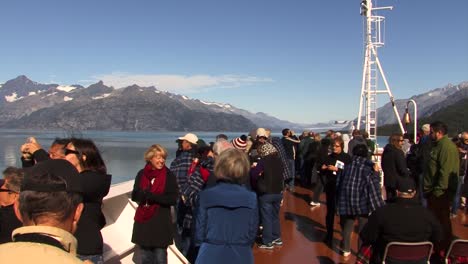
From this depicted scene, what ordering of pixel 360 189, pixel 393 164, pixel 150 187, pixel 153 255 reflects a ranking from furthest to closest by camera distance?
1. pixel 393 164
2. pixel 360 189
3. pixel 153 255
4. pixel 150 187

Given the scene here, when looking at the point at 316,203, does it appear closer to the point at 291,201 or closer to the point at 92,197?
the point at 291,201

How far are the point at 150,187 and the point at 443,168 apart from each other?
3.36m

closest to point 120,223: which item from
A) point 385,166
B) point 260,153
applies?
point 260,153

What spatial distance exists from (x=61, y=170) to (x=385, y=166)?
5.20 meters

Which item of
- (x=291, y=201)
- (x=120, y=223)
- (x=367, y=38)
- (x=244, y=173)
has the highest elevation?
(x=367, y=38)

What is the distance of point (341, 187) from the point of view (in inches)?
225

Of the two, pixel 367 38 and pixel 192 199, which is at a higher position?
pixel 367 38

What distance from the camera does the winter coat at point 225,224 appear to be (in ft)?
11.0

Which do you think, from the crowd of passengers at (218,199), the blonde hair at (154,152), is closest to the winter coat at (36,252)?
the crowd of passengers at (218,199)

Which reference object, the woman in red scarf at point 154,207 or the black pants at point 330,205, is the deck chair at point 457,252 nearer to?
the woman in red scarf at point 154,207

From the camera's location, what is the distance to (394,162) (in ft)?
21.9

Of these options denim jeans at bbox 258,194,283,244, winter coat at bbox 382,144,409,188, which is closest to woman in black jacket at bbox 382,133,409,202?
winter coat at bbox 382,144,409,188

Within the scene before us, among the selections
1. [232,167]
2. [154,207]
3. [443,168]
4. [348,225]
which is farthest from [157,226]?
[443,168]

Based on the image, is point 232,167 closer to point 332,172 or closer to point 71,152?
point 71,152
